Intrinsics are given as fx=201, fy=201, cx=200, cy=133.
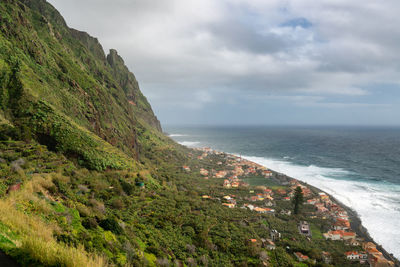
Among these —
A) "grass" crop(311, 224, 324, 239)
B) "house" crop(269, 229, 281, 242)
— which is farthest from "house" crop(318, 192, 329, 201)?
"house" crop(269, 229, 281, 242)

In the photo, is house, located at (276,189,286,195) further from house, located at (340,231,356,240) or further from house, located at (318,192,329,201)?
house, located at (340,231,356,240)

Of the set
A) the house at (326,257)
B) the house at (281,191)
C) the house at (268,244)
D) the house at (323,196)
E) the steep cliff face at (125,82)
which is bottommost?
the house at (281,191)

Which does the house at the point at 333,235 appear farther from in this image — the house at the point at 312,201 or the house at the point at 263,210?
the house at the point at 312,201

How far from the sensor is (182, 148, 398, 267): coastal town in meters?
25.9

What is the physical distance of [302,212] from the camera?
135 feet

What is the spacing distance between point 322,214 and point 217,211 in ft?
78.2

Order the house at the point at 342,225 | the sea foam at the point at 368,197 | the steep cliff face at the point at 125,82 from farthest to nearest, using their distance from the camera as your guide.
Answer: the steep cliff face at the point at 125,82
the house at the point at 342,225
the sea foam at the point at 368,197

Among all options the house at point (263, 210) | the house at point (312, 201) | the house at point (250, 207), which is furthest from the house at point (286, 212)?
the house at point (312, 201)

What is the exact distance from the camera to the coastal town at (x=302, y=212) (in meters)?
25.9

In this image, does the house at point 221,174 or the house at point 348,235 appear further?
the house at point 221,174

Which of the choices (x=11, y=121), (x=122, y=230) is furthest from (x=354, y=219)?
(x=11, y=121)

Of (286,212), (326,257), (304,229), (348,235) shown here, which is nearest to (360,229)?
(348,235)

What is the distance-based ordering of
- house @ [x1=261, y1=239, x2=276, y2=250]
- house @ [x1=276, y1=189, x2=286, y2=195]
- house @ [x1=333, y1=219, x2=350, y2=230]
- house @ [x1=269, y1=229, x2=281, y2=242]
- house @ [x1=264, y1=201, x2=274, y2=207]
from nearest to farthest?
house @ [x1=261, y1=239, x2=276, y2=250] < house @ [x1=269, y1=229, x2=281, y2=242] < house @ [x1=333, y1=219, x2=350, y2=230] < house @ [x1=264, y1=201, x2=274, y2=207] < house @ [x1=276, y1=189, x2=286, y2=195]

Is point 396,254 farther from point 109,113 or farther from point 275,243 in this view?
point 109,113
